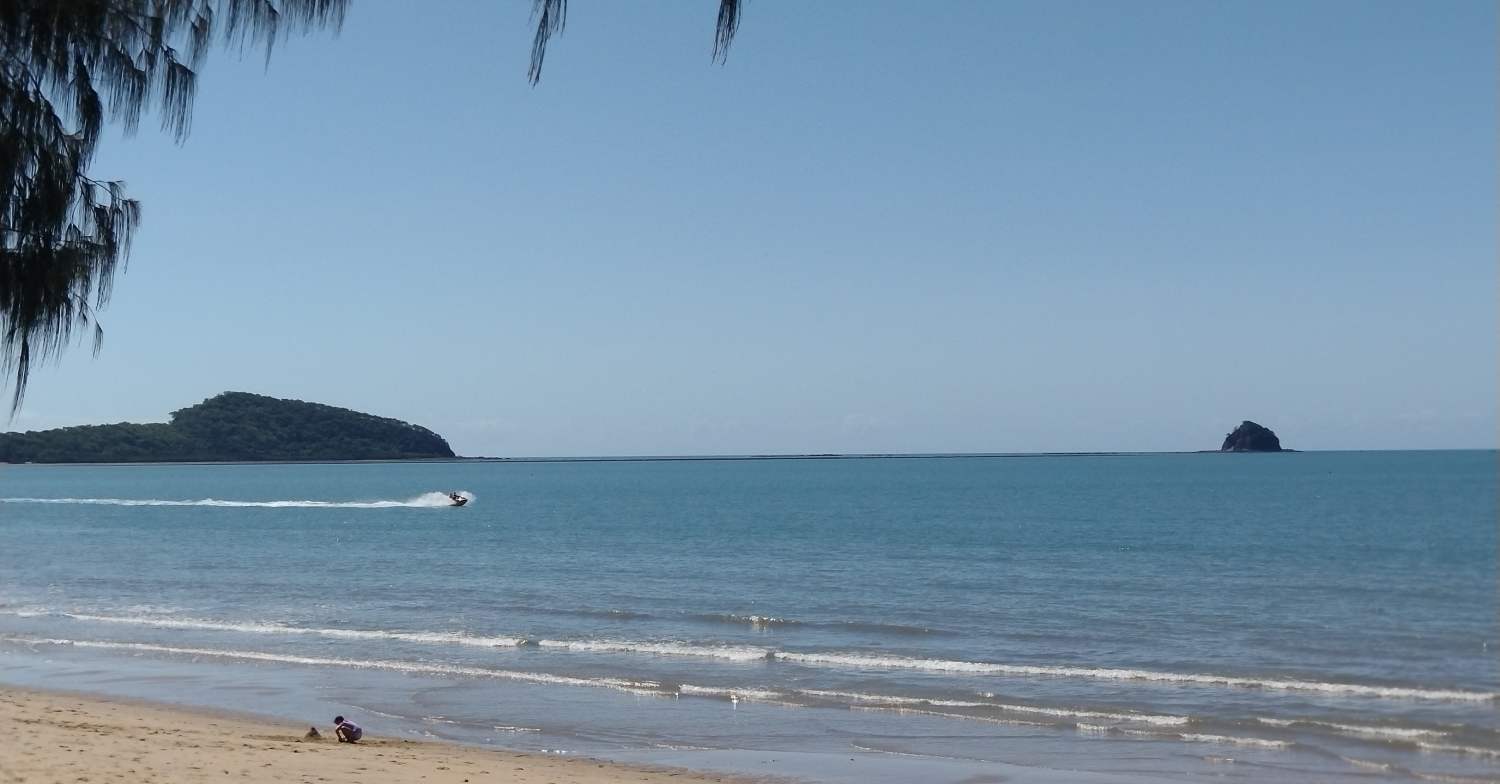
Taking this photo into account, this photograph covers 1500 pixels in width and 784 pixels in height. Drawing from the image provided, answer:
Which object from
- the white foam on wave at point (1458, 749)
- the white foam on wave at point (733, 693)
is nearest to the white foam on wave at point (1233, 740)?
the white foam on wave at point (1458, 749)

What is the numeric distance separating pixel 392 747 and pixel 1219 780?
9362 millimetres

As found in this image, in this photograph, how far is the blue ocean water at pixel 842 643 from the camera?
54.3ft

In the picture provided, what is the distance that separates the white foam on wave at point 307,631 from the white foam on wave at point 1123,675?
5.93 meters

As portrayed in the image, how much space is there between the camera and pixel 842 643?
82.0ft

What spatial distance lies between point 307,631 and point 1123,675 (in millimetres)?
16409

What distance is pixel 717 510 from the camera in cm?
8375

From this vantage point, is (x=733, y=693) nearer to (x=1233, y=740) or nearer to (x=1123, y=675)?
(x=1123, y=675)

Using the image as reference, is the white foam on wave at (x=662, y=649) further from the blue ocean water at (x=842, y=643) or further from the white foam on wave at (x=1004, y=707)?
the white foam on wave at (x=1004, y=707)

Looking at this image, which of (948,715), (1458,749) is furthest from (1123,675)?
(1458,749)

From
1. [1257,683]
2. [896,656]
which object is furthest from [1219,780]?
[896,656]

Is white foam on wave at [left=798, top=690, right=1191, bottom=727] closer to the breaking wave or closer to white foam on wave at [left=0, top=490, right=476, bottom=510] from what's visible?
the breaking wave

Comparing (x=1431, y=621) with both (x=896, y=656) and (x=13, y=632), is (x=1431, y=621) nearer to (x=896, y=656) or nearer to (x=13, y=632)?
(x=896, y=656)

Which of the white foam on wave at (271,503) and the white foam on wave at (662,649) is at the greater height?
the white foam on wave at (271,503)

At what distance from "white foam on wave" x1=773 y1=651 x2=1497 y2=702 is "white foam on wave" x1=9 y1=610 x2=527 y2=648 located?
5932 mm
